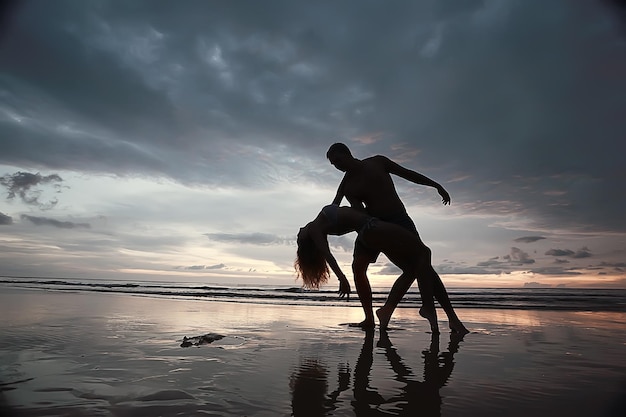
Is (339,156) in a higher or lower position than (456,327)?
Result: higher

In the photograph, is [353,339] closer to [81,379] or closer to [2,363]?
[81,379]

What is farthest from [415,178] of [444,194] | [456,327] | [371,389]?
[371,389]

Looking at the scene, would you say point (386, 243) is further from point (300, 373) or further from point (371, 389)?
point (371, 389)

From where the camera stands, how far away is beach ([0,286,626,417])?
172cm

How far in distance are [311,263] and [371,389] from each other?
249cm

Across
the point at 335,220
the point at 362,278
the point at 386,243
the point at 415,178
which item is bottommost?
the point at 362,278

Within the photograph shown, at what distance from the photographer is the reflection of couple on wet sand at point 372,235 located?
4180mm

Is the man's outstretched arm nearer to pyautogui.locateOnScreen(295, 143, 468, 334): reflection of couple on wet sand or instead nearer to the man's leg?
pyautogui.locateOnScreen(295, 143, 468, 334): reflection of couple on wet sand

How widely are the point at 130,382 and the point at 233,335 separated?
187 centimetres

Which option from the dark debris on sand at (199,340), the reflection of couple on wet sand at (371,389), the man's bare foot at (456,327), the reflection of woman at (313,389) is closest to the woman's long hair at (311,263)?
the dark debris on sand at (199,340)

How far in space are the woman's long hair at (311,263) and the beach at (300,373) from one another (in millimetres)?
618

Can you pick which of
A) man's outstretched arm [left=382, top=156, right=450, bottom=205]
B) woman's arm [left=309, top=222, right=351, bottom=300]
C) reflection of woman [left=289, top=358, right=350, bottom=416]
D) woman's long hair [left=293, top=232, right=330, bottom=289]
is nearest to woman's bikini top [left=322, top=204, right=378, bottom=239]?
woman's arm [left=309, top=222, right=351, bottom=300]

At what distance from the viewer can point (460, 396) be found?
6.37 feet

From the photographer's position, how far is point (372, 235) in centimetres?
416
